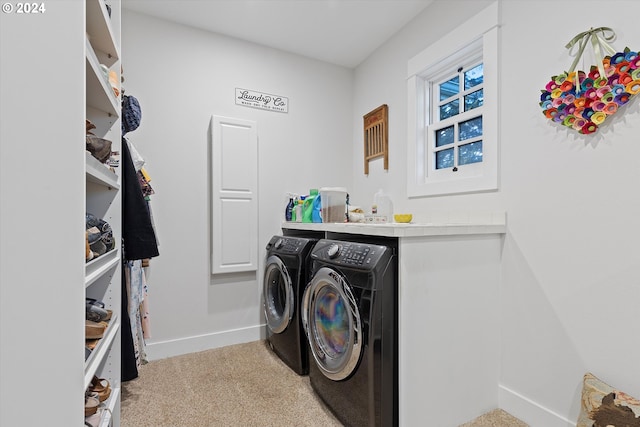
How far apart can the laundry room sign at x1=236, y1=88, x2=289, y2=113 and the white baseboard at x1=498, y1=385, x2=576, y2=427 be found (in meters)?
2.61

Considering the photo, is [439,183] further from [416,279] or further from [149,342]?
[149,342]

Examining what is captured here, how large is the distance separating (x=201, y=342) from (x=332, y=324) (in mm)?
1405

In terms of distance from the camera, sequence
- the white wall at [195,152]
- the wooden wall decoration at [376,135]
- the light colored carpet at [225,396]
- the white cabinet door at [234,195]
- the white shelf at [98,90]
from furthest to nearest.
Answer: the wooden wall decoration at [376,135], the white cabinet door at [234,195], the white wall at [195,152], the light colored carpet at [225,396], the white shelf at [98,90]

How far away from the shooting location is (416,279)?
1.40 meters

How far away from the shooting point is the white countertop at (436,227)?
54.6 inches

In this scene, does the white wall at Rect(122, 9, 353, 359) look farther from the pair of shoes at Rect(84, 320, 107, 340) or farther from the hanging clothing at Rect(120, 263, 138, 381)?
the pair of shoes at Rect(84, 320, 107, 340)

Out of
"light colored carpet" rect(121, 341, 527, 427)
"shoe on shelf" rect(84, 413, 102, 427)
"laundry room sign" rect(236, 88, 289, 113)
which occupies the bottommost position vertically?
"light colored carpet" rect(121, 341, 527, 427)

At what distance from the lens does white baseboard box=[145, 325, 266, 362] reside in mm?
Result: 2324

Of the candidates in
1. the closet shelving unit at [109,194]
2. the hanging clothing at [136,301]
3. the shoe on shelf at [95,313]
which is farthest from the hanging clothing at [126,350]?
the shoe on shelf at [95,313]

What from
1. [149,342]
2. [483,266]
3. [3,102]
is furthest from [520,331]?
[149,342]

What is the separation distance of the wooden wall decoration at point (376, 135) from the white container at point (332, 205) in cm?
70

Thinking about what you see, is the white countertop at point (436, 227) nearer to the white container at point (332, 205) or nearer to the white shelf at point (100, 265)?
the white container at point (332, 205)

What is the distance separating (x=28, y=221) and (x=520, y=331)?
2.06 metres

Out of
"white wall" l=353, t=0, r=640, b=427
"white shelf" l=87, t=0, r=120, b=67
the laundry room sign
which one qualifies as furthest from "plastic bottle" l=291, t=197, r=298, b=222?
"white shelf" l=87, t=0, r=120, b=67
